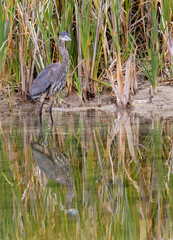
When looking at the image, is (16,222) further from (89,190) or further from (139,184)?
(139,184)

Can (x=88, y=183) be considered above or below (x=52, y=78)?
below

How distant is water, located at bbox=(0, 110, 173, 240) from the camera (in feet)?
6.52

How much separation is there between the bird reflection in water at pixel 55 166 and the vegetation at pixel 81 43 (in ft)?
9.68

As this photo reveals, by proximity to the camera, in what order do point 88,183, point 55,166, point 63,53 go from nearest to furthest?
1. point 88,183
2. point 55,166
3. point 63,53

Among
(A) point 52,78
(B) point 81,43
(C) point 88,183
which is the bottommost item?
(C) point 88,183

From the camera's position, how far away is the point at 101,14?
23.3 feet

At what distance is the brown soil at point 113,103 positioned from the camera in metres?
7.16

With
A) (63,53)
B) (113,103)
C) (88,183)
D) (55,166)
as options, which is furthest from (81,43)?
(88,183)

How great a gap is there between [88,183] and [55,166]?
0.71 meters

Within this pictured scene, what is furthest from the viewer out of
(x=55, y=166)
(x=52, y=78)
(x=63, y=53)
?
(x=63, y=53)

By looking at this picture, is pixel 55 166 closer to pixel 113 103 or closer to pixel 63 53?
pixel 63 53

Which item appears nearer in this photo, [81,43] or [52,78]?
[52,78]

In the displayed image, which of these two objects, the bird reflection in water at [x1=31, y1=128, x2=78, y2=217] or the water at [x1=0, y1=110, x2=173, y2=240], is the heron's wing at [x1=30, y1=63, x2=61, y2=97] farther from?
the bird reflection in water at [x1=31, y1=128, x2=78, y2=217]

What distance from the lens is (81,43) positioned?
7191mm
